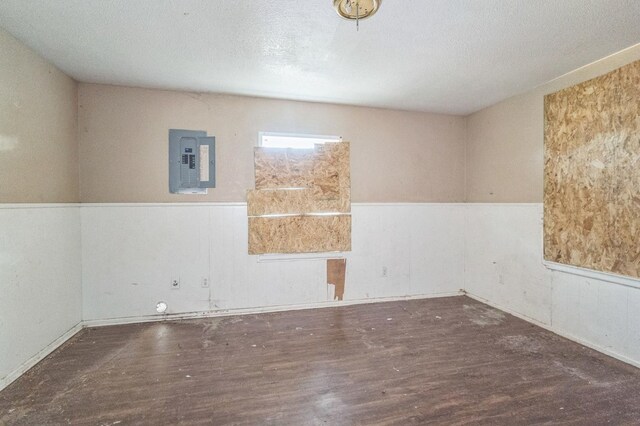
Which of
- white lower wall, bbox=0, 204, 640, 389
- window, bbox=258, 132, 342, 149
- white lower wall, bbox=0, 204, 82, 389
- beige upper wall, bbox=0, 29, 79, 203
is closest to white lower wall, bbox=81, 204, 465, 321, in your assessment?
white lower wall, bbox=0, 204, 640, 389

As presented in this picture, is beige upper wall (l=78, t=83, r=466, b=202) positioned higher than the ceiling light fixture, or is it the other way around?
the ceiling light fixture

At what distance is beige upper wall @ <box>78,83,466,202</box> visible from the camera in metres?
3.27

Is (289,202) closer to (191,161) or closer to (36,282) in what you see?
(191,161)

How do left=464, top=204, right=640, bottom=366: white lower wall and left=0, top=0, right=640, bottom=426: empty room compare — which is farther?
left=464, top=204, right=640, bottom=366: white lower wall

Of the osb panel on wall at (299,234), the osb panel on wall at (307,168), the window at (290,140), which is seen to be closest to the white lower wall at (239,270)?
the osb panel on wall at (299,234)

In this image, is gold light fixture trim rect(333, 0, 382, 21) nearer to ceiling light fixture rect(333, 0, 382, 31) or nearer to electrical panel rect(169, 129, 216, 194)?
ceiling light fixture rect(333, 0, 382, 31)

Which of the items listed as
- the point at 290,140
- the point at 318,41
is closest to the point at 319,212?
the point at 290,140

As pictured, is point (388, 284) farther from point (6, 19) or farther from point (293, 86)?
point (6, 19)

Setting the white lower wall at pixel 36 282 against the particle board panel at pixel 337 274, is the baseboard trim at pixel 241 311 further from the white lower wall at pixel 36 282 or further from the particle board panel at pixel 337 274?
the white lower wall at pixel 36 282

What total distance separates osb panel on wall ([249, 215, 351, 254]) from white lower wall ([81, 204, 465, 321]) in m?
0.13

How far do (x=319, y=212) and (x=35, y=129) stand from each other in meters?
2.87

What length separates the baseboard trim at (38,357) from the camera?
219 cm

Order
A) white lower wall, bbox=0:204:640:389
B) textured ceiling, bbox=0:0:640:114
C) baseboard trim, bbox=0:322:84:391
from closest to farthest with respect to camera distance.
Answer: textured ceiling, bbox=0:0:640:114, baseboard trim, bbox=0:322:84:391, white lower wall, bbox=0:204:640:389

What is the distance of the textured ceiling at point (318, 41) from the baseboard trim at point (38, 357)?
8.42ft
